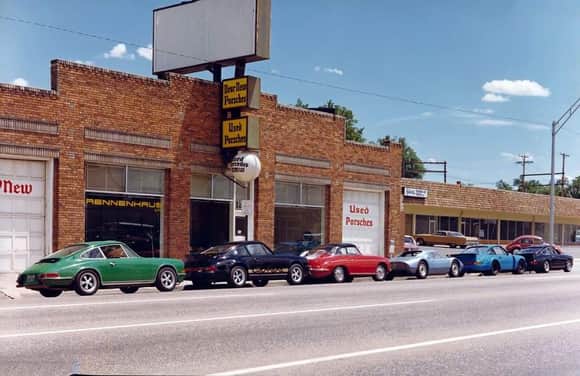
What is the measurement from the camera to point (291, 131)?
32.0 m

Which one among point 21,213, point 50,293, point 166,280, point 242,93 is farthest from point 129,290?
point 242,93

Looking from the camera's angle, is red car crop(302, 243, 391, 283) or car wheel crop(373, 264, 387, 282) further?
car wheel crop(373, 264, 387, 282)

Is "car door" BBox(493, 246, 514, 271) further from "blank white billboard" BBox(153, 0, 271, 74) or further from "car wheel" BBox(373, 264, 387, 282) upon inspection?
"blank white billboard" BBox(153, 0, 271, 74)

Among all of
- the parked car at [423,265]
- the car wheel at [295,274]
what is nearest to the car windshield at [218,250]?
the car wheel at [295,274]

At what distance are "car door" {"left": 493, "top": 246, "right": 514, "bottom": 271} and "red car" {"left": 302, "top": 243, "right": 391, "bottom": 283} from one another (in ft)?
25.1

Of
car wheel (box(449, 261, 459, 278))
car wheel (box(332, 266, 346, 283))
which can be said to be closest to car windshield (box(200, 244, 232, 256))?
car wheel (box(332, 266, 346, 283))

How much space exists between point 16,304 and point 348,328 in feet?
24.7

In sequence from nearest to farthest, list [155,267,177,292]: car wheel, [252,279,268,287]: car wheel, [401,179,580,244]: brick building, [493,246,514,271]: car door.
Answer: [155,267,177,292]: car wheel < [252,279,268,287]: car wheel < [493,246,514,271]: car door < [401,179,580,244]: brick building

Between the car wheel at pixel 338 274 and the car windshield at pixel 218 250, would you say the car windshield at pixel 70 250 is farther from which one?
the car wheel at pixel 338 274

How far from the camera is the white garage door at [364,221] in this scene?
35250 millimetres

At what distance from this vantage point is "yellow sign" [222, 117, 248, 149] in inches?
1125

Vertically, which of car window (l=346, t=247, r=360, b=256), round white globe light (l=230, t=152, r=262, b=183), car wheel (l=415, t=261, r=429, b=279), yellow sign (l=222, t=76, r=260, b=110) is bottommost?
car wheel (l=415, t=261, r=429, b=279)

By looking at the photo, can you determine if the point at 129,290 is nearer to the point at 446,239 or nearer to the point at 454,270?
the point at 454,270

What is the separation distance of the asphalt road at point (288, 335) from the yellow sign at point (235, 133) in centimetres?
1110
